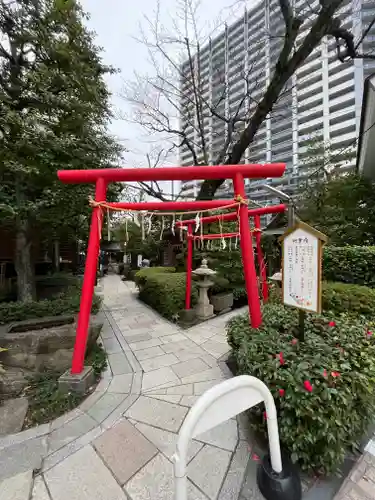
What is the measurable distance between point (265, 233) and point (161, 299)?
551cm

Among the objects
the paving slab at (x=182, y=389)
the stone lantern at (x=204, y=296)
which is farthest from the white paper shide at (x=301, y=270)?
the stone lantern at (x=204, y=296)

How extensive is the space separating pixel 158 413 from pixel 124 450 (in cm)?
62

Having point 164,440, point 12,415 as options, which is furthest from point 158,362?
point 12,415

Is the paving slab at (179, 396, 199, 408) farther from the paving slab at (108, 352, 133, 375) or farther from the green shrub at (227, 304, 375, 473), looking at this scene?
the paving slab at (108, 352, 133, 375)

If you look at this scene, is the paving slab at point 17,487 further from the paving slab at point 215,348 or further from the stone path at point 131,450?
the paving slab at point 215,348

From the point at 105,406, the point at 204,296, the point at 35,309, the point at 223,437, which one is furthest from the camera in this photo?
the point at 204,296

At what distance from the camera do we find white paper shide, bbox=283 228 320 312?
2.17 metres

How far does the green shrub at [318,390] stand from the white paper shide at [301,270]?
0.52m

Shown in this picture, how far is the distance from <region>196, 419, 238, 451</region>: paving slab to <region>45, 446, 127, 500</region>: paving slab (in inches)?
36.6

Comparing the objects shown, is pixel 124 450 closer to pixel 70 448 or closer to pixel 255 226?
pixel 70 448

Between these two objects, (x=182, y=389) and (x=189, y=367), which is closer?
(x=182, y=389)

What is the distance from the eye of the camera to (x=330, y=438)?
1733 mm

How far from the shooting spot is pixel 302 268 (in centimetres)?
231

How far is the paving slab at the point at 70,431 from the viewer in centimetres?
232
